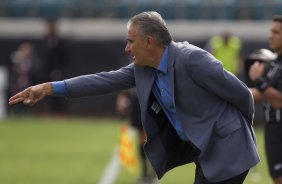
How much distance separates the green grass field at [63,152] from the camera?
551 inches

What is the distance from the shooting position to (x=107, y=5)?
27.2 meters

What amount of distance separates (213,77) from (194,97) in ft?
0.75

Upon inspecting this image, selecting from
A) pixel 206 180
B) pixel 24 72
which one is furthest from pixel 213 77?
pixel 24 72

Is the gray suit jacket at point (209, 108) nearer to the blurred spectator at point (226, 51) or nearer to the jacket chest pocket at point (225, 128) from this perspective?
the jacket chest pocket at point (225, 128)

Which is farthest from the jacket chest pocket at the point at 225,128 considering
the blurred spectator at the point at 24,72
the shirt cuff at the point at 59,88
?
the blurred spectator at the point at 24,72

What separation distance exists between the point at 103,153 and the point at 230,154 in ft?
34.0

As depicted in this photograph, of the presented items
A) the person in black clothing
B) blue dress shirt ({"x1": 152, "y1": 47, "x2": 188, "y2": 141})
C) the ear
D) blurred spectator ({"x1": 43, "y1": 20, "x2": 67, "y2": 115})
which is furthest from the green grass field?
the ear

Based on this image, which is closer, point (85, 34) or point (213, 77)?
point (213, 77)

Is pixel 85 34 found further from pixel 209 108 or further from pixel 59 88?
pixel 209 108

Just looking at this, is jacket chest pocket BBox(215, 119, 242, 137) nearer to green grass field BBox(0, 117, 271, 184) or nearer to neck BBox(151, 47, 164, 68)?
neck BBox(151, 47, 164, 68)

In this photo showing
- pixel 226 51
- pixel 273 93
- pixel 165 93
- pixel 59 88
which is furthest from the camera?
pixel 226 51

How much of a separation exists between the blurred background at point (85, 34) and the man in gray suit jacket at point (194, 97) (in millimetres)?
16190

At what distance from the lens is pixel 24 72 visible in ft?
81.0

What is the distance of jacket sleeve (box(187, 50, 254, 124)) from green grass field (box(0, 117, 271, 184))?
21.8ft
